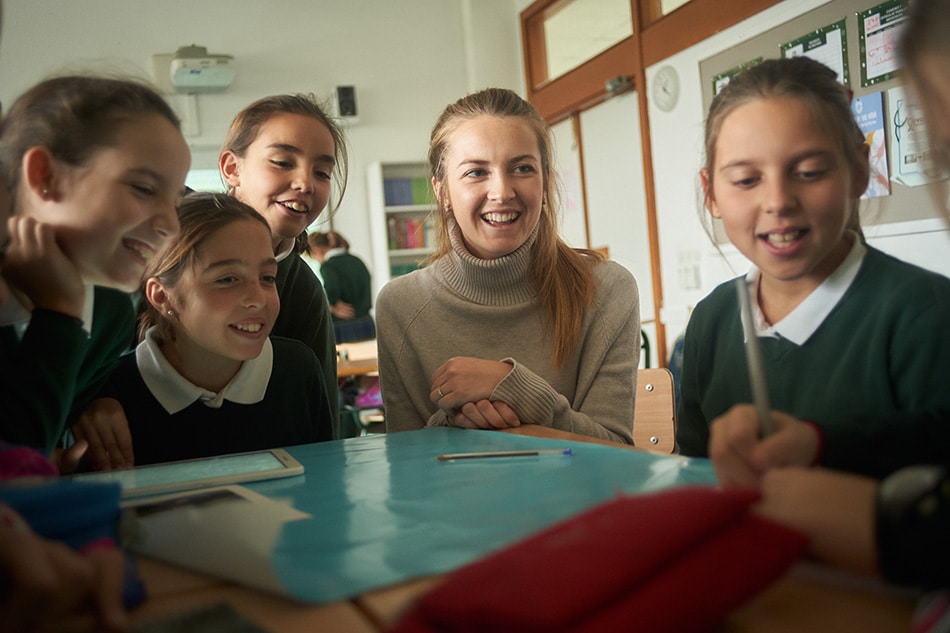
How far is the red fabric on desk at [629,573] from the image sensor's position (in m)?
0.41

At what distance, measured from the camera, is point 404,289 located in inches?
69.9

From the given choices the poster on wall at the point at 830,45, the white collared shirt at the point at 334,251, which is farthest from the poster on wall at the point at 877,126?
the white collared shirt at the point at 334,251

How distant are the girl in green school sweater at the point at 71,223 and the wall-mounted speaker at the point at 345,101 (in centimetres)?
517

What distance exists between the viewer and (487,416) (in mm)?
1309

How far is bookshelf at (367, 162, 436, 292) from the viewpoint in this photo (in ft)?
20.5

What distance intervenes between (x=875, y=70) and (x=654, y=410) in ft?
5.01

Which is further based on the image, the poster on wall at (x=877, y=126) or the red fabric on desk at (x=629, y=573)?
the poster on wall at (x=877, y=126)

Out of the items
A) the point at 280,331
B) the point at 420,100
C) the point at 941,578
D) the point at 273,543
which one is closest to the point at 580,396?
the point at 280,331

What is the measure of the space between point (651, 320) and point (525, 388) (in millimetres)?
3176

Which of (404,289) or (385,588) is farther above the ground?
(404,289)

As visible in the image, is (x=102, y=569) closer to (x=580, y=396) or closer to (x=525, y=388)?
(x=525, y=388)

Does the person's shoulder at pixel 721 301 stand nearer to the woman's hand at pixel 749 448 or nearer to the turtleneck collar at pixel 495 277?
the woman's hand at pixel 749 448

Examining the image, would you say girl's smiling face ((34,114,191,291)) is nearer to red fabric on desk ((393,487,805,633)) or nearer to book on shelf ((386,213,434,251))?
red fabric on desk ((393,487,805,633))

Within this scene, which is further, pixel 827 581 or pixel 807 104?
pixel 807 104
